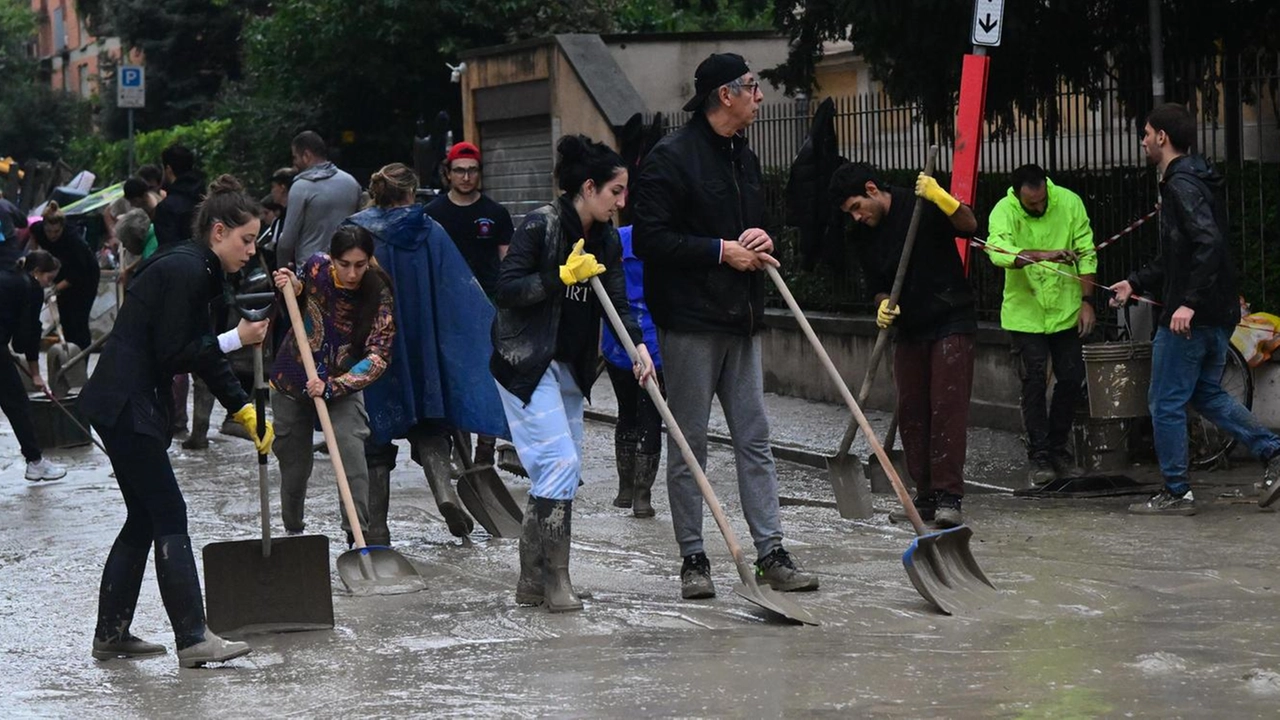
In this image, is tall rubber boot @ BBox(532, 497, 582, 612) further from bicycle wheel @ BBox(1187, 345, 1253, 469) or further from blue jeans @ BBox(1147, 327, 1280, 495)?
bicycle wheel @ BBox(1187, 345, 1253, 469)

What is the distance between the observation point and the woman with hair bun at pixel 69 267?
16.1 metres

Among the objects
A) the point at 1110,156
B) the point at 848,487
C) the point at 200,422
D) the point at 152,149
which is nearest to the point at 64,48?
the point at 152,149

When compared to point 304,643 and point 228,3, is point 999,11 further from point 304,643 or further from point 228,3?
point 228,3

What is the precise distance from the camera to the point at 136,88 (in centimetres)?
2766

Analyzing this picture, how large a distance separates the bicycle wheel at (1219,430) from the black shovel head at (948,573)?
3835mm

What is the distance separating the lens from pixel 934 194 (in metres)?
8.59

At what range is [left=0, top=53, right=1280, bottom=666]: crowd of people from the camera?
22.2 feet

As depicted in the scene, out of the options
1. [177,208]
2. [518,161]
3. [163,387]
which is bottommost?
[163,387]

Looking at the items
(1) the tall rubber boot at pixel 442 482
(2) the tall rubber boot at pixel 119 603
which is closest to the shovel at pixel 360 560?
(1) the tall rubber boot at pixel 442 482

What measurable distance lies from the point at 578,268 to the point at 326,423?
147cm

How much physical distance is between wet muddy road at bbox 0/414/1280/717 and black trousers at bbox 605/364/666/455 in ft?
1.82

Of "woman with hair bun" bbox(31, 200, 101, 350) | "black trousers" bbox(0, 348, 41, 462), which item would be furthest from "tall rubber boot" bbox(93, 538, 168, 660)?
"woman with hair bun" bbox(31, 200, 101, 350)

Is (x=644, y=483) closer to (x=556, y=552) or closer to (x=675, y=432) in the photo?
(x=556, y=552)

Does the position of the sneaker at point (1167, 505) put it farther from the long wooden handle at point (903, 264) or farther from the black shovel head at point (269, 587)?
the black shovel head at point (269, 587)
